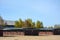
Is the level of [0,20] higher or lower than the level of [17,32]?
higher

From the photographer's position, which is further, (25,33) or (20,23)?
(20,23)

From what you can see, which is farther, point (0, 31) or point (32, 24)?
point (32, 24)

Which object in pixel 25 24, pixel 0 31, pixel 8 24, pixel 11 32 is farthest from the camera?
pixel 8 24

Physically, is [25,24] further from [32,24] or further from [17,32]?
[17,32]

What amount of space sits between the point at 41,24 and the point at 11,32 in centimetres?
2787

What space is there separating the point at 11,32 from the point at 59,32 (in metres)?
11.5

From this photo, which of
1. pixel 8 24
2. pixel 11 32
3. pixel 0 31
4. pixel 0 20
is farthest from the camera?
pixel 8 24

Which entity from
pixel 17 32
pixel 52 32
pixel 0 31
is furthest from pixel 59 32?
pixel 0 31

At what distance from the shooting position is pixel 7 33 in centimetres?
4144

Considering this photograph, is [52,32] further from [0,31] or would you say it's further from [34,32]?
[0,31]

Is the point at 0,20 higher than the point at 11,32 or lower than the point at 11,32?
higher

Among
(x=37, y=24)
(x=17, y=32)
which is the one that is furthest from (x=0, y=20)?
(x=17, y=32)

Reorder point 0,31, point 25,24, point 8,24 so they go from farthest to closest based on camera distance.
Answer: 1. point 8,24
2. point 25,24
3. point 0,31

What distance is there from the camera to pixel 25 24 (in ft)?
219
